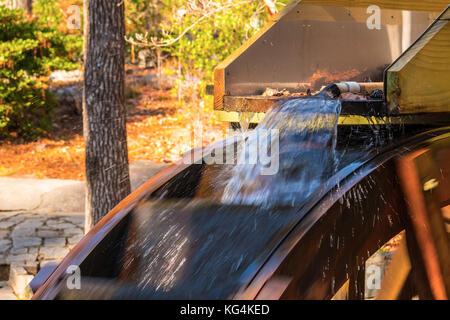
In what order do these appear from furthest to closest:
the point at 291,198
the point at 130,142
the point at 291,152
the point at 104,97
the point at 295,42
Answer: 1. the point at 130,142
2. the point at 104,97
3. the point at 295,42
4. the point at 291,152
5. the point at 291,198

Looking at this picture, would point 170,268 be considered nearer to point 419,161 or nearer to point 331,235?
point 331,235

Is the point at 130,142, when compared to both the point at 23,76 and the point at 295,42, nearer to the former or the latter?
the point at 23,76

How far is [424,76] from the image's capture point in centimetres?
239

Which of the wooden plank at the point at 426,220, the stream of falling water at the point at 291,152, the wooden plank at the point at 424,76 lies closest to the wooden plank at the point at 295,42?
the stream of falling water at the point at 291,152

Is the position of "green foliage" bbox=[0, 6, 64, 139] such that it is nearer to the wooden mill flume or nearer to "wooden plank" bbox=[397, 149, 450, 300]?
the wooden mill flume

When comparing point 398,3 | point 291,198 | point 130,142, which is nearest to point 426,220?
point 291,198

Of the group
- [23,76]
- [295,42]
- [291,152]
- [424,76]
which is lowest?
[291,152]

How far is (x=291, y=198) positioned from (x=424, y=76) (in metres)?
0.68

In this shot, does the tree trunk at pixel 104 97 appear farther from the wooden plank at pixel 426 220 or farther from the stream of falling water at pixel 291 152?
the wooden plank at pixel 426 220

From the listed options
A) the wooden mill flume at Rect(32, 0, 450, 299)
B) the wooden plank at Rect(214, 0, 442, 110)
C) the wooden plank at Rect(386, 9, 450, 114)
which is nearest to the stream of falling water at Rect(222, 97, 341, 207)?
the wooden mill flume at Rect(32, 0, 450, 299)

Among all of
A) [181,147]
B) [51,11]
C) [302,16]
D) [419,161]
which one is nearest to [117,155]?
[302,16]

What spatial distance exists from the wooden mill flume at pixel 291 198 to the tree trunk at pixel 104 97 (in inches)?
106

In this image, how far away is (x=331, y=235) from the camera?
2191mm

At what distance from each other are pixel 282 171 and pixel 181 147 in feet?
27.5
